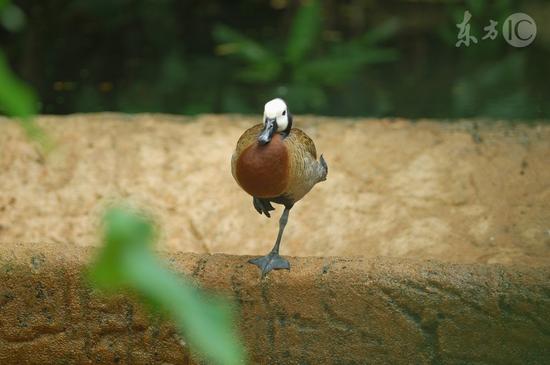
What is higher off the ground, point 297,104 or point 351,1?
point 351,1

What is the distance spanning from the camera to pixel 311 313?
2.62 metres

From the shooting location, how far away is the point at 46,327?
271 cm

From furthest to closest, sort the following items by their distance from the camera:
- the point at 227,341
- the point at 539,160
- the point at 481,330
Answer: the point at 539,160, the point at 481,330, the point at 227,341

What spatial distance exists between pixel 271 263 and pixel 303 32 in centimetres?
376

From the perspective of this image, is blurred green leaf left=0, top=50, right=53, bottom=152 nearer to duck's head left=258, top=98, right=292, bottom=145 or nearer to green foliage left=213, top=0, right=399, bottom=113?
duck's head left=258, top=98, right=292, bottom=145

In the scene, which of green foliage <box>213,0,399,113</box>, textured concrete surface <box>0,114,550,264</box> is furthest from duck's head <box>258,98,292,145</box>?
green foliage <box>213,0,399,113</box>

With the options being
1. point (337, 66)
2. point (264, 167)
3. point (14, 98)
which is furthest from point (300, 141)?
point (337, 66)

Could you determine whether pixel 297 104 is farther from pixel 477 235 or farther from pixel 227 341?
pixel 227 341

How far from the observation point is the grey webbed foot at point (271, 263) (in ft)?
8.61

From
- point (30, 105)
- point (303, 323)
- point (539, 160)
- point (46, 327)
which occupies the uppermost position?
point (30, 105)

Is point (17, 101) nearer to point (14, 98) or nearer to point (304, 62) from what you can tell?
point (14, 98)

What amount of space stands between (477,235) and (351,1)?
197 inches

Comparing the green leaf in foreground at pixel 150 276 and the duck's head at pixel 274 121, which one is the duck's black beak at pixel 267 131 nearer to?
the duck's head at pixel 274 121

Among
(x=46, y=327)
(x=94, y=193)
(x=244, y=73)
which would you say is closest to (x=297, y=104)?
(x=244, y=73)
